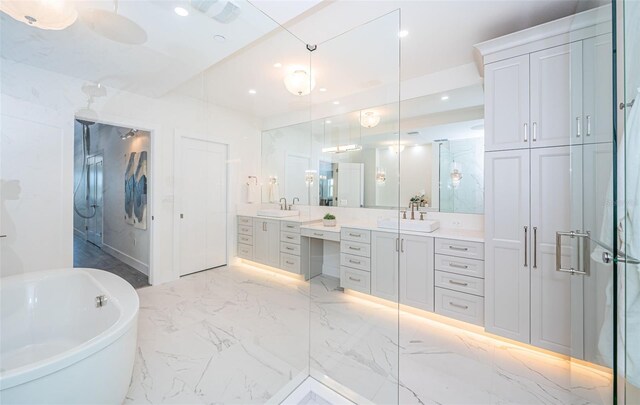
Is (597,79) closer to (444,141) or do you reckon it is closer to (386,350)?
(444,141)

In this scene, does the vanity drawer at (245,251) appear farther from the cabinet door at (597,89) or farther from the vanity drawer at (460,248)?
the cabinet door at (597,89)

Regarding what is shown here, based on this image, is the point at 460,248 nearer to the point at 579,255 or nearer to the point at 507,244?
the point at 507,244

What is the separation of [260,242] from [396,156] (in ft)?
5.75

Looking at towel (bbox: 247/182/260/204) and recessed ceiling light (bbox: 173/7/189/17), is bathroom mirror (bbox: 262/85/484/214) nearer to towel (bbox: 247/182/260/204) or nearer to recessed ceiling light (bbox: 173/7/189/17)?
towel (bbox: 247/182/260/204)

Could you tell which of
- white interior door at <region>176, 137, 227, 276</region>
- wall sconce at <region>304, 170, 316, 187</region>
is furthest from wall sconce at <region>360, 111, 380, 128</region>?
white interior door at <region>176, 137, 227, 276</region>

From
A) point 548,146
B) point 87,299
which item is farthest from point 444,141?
point 87,299

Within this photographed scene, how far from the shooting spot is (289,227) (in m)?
2.42

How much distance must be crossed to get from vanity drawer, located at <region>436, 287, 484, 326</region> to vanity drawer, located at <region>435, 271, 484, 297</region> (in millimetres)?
39

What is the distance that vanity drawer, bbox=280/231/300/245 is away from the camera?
2.35 metres

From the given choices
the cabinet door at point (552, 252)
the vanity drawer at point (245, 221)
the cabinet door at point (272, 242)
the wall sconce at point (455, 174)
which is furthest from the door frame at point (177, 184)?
the cabinet door at point (552, 252)

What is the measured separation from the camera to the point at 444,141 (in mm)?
2818

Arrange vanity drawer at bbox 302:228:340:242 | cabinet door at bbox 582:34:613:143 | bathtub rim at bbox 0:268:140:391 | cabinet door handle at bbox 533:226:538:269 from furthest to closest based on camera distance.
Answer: vanity drawer at bbox 302:228:340:242 → cabinet door handle at bbox 533:226:538:269 → cabinet door at bbox 582:34:613:143 → bathtub rim at bbox 0:268:140:391

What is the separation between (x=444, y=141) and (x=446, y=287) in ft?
5.14

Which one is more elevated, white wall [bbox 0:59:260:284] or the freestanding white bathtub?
white wall [bbox 0:59:260:284]
